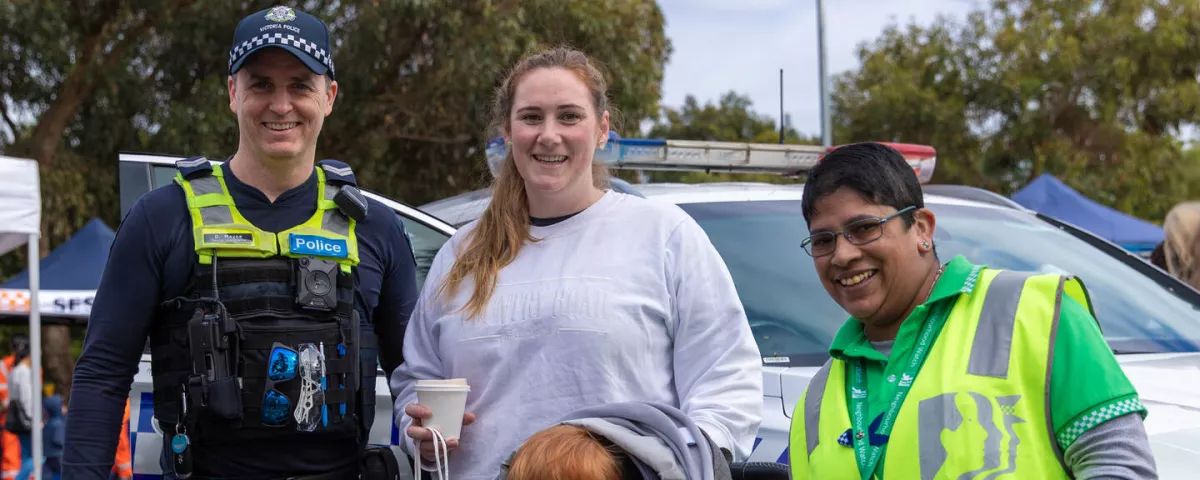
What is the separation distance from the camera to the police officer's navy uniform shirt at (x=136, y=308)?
246 centimetres

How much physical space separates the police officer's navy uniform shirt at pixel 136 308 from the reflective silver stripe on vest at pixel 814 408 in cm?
106

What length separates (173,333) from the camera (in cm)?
253

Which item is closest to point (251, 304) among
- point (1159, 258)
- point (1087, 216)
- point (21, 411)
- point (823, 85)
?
point (1159, 258)

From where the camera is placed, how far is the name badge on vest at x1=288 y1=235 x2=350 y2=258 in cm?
256

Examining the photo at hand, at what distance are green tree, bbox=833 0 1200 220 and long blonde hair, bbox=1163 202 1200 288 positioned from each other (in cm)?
1635

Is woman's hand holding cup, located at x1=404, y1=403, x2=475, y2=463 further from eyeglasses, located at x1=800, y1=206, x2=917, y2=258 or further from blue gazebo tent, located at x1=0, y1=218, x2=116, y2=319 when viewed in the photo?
blue gazebo tent, located at x1=0, y1=218, x2=116, y2=319

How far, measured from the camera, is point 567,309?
2389mm

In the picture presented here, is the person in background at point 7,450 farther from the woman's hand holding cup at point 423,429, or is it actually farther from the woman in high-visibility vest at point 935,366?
the woman in high-visibility vest at point 935,366

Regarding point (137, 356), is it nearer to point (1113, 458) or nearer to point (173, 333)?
point (173, 333)

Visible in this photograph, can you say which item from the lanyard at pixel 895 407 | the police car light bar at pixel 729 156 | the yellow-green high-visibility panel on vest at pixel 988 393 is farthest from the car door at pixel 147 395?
the yellow-green high-visibility panel on vest at pixel 988 393

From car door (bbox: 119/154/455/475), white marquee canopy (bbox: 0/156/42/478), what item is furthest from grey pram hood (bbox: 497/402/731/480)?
white marquee canopy (bbox: 0/156/42/478)

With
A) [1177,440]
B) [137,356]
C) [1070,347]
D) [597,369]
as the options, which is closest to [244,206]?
[137,356]

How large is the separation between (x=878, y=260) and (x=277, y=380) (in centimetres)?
127

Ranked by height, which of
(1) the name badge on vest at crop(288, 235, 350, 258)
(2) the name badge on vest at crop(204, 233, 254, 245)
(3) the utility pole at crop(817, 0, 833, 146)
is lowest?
(1) the name badge on vest at crop(288, 235, 350, 258)
